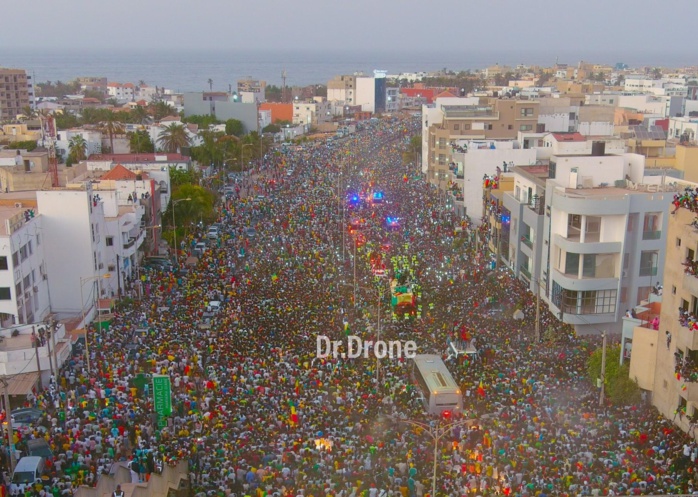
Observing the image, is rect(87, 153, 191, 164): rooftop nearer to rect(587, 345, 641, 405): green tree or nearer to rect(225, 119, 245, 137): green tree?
rect(225, 119, 245, 137): green tree

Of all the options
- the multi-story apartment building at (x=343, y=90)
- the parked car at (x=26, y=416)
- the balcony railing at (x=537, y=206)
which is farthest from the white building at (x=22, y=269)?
the multi-story apartment building at (x=343, y=90)

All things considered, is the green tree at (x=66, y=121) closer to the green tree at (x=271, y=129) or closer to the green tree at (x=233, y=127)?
the green tree at (x=233, y=127)

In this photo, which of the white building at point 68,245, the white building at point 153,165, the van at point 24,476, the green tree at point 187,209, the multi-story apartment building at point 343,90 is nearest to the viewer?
the van at point 24,476

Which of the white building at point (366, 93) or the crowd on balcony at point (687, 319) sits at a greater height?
the white building at point (366, 93)

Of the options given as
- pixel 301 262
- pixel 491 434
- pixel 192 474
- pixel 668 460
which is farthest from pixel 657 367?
pixel 301 262

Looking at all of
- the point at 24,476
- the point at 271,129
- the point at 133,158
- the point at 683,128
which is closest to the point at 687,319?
the point at 24,476

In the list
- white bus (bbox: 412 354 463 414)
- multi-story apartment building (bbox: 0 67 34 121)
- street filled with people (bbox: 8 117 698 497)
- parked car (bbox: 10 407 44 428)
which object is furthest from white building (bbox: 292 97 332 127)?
parked car (bbox: 10 407 44 428)
